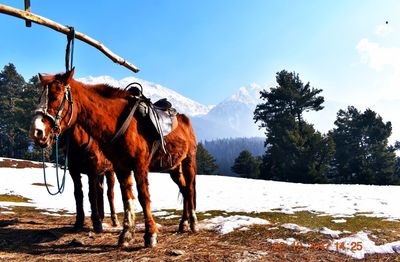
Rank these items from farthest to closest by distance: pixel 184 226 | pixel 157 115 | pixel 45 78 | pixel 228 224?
pixel 228 224 < pixel 184 226 < pixel 157 115 < pixel 45 78

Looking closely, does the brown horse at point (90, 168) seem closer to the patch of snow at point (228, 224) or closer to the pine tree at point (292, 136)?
the patch of snow at point (228, 224)

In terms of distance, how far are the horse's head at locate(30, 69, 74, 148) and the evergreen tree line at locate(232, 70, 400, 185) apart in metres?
44.4

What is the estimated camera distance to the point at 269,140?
2096 inches

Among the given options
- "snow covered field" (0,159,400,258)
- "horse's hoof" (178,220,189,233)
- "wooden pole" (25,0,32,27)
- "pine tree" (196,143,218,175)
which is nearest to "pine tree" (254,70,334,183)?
"pine tree" (196,143,218,175)

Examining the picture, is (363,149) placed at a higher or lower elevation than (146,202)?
higher

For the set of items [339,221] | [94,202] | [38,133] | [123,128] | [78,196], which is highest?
[123,128]

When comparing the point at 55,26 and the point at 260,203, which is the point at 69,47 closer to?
the point at 55,26

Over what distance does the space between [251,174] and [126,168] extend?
55.6 m

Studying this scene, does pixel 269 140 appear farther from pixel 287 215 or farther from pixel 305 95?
pixel 287 215

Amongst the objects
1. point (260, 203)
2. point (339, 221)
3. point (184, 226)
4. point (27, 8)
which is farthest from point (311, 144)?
point (27, 8)

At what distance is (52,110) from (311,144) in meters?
46.7

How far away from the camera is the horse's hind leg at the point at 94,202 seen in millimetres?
7652

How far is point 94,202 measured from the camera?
780cm

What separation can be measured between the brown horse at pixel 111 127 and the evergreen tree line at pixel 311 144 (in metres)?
43.1
